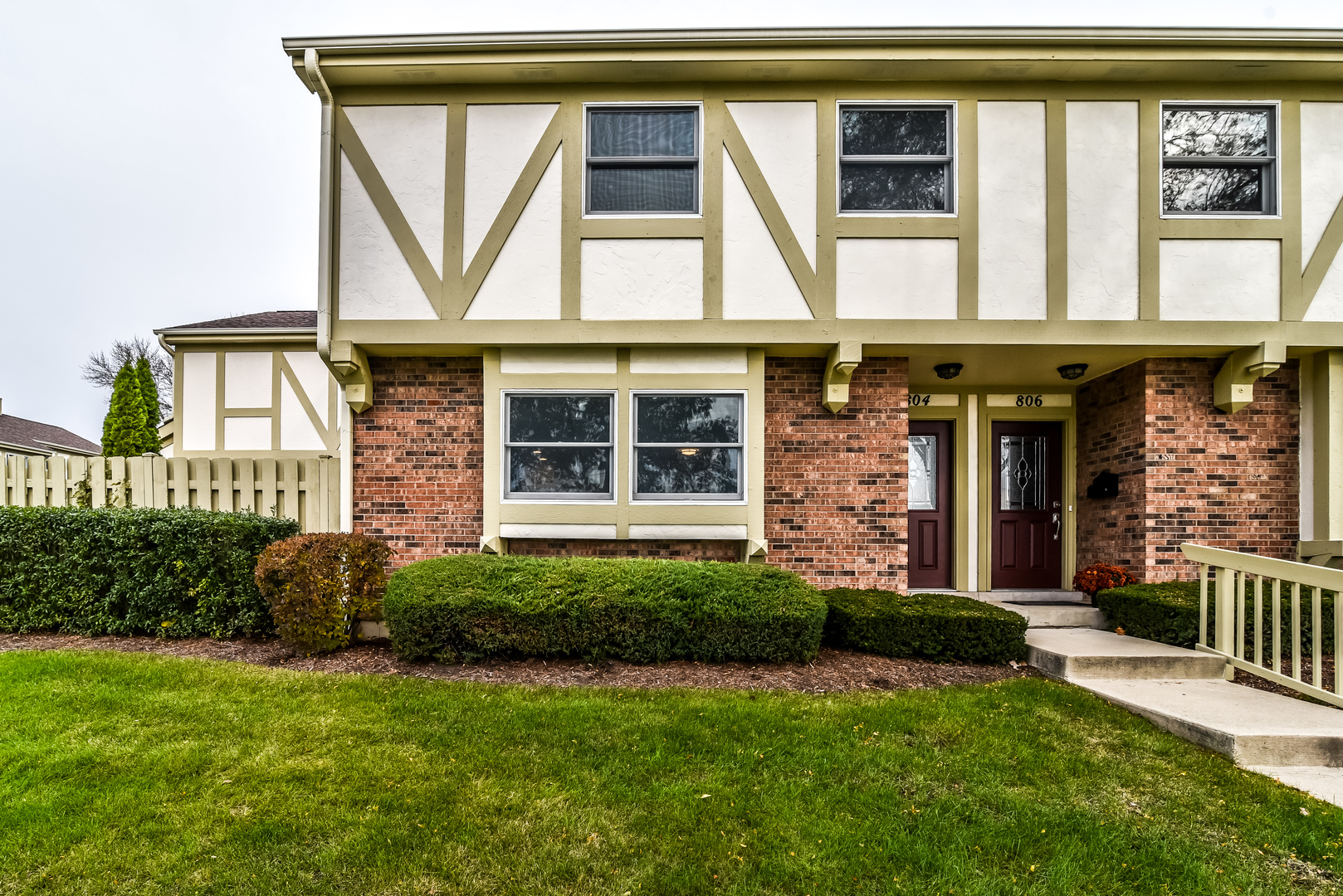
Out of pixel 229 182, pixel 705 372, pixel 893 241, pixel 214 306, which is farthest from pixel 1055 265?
pixel 214 306

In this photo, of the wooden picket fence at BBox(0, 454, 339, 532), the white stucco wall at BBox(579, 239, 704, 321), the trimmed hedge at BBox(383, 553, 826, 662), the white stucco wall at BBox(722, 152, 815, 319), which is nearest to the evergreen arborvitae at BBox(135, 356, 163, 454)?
the wooden picket fence at BBox(0, 454, 339, 532)

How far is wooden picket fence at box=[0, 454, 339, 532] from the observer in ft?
21.3

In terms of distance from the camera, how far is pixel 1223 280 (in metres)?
6.19

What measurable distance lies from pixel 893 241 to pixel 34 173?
52097mm

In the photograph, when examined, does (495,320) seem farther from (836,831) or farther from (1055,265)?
(1055,265)

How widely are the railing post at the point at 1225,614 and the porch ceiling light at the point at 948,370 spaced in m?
3.06

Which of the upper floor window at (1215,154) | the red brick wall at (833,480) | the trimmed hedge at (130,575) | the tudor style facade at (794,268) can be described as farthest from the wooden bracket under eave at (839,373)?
the trimmed hedge at (130,575)

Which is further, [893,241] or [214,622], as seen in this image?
[893,241]

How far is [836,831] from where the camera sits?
2.88m

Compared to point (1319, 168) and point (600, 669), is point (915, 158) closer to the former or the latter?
point (1319, 168)

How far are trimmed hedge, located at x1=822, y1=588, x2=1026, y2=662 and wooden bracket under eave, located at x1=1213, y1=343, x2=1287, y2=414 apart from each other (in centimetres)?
365

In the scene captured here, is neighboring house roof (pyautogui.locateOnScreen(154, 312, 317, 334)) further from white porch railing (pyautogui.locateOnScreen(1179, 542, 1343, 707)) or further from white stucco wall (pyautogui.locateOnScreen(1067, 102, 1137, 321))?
white porch railing (pyautogui.locateOnScreen(1179, 542, 1343, 707))

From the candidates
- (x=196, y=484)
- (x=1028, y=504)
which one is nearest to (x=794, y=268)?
(x=1028, y=504)

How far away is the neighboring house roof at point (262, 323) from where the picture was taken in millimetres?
12234
